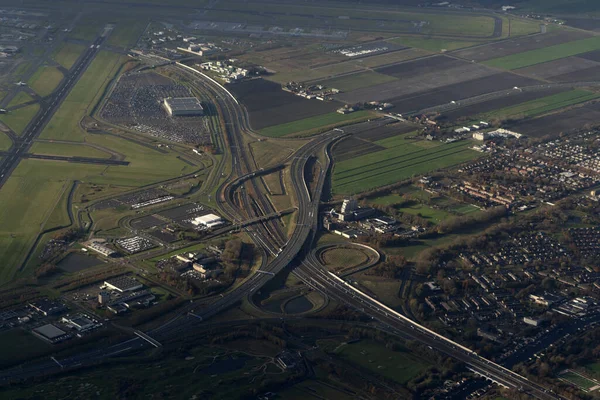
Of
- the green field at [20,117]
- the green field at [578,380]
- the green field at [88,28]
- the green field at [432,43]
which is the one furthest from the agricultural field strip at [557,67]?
the green field at [578,380]

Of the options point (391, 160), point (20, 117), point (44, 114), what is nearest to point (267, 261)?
point (391, 160)

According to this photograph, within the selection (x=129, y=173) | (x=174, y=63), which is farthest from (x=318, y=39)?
(x=129, y=173)

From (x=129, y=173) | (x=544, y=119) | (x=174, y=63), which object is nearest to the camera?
(x=129, y=173)

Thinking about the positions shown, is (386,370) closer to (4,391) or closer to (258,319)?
(258,319)

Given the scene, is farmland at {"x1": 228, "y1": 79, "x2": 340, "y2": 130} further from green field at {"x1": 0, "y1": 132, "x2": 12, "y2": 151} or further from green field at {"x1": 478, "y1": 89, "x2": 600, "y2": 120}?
green field at {"x1": 0, "y1": 132, "x2": 12, "y2": 151}

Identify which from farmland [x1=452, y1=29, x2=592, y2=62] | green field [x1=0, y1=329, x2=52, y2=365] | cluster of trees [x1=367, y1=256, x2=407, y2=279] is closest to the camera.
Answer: green field [x1=0, y1=329, x2=52, y2=365]

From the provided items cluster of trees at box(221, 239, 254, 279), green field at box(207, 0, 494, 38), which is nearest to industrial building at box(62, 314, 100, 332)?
cluster of trees at box(221, 239, 254, 279)
